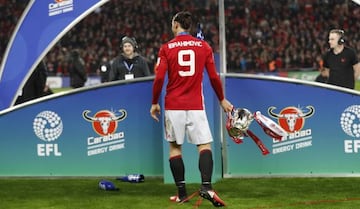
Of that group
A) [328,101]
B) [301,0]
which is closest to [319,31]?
[301,0]

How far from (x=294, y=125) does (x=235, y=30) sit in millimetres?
28239

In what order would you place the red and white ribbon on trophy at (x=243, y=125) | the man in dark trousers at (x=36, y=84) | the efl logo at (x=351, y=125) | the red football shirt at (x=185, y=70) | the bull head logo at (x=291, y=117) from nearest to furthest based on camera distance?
the red football shirt at (x=185, y=70), the red and white ribbon on trophy at (x=243, y=125), the efl logo at (x=351, y=125), the bull head logo at (x=291, y=117), the man in dark trousers at (x=36, y=84)

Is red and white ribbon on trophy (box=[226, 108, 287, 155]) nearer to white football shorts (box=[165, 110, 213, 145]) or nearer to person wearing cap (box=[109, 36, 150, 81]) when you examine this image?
white football shorts (box=[165, 110, 213, 145])

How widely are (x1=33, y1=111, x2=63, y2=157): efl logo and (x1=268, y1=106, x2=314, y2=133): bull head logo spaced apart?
2.47 m

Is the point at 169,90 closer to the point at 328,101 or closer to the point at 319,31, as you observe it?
the point at 328,101

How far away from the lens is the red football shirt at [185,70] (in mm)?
7723

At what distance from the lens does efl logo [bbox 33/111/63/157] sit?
379 inches

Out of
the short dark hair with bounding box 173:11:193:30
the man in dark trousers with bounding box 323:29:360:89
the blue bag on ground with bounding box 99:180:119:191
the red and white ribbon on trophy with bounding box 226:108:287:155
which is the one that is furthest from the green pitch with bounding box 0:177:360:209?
the man in dark trousers with bounding box 323:29:360:89

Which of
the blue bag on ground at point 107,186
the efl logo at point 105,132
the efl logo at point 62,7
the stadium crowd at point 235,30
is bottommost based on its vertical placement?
the blue bag on ground at point 107,186

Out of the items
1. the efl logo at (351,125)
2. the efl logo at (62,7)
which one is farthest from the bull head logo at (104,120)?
the efl logo at (351,125)

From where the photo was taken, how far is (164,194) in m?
8.49

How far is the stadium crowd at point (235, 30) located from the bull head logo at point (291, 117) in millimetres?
22742

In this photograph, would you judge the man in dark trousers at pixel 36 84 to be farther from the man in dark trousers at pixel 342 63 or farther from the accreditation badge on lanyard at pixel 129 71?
the man in dark trousers at pixel 342 63

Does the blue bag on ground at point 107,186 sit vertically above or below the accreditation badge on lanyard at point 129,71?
below
